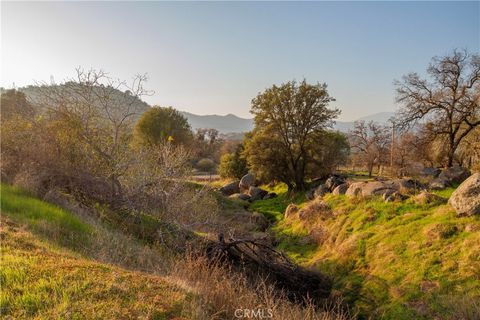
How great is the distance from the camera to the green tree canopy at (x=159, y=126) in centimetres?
4600

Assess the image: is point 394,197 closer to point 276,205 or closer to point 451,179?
point 451,179

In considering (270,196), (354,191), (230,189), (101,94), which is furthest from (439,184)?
(230,189)

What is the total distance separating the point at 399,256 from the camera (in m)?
12.2

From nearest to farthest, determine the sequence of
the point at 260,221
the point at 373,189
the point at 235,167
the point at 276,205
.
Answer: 1. the point at 373,189
2. the point at 260,221
3. the point at 276,205
4. the point at 235,167

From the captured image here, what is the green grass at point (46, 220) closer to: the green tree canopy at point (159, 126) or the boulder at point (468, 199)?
the boulder at point (468, 199)

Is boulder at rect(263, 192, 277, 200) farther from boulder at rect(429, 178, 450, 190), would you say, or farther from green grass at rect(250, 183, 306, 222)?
boulder at rect(429, 178, 450, 190)

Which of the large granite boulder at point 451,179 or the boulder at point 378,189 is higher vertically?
the large granite boulder at point 451,179

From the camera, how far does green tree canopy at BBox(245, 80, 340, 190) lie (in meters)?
29.0

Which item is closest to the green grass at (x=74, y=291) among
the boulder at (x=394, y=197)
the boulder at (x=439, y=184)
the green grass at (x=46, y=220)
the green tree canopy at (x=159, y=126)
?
the green grass at (x=46, y=220)

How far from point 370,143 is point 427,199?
3084cm

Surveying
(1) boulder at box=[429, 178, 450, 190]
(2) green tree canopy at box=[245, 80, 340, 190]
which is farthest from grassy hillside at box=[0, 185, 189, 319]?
(2) green tree canopy at box=[245, 80, 340, 190]

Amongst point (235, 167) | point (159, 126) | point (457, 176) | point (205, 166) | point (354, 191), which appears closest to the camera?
point (457, 176)

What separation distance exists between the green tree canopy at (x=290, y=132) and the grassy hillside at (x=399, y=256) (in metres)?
12.4

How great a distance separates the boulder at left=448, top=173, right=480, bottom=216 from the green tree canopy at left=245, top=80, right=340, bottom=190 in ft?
56.1
